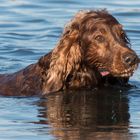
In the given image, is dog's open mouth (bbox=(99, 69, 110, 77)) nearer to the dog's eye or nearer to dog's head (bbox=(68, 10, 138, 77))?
dog's head (bbox=(68, 10, 138, 77))

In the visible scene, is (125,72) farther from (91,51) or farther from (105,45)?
(91,51)

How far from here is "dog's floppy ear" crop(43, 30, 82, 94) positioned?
11.6 m

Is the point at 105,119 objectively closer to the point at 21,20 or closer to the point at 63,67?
the point at 63,67

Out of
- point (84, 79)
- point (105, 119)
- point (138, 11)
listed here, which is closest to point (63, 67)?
point (84, 79)

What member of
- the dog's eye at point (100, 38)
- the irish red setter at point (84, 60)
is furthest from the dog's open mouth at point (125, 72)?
the dog's eye at point (100, 38)

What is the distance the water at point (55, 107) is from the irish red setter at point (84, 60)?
228 millimetres

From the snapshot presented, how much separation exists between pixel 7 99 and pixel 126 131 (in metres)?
2.68

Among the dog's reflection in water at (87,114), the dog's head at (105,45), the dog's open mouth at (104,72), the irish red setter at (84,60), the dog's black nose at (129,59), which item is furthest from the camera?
the dog's open mouth at (104,72)

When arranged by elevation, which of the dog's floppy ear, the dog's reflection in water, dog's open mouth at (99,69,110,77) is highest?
the dog's floppy ear

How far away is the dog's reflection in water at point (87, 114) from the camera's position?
31.5 ft

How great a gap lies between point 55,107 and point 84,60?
74 cm

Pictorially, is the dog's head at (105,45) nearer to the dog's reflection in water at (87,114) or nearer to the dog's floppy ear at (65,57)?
the dog's floppy ear at (65,57)

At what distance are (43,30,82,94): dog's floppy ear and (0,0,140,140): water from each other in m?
Answer: 0.37

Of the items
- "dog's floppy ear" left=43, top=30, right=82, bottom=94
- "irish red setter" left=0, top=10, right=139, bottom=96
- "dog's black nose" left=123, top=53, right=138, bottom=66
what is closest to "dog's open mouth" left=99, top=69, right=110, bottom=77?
"irish red setter" left=0, top=10, right=139, bottom=96
